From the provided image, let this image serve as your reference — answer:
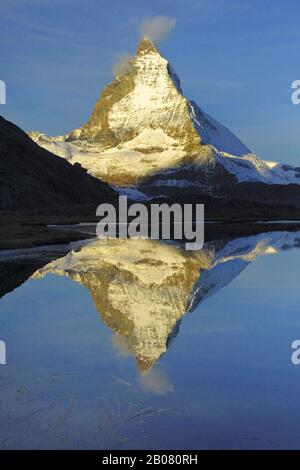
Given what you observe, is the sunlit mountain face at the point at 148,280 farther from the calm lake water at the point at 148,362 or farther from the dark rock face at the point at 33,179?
the dark rock face at the point at 33,179

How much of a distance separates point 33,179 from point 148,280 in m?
130

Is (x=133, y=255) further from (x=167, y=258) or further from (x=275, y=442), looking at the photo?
(x=275, y=442)

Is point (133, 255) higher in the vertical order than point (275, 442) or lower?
higher

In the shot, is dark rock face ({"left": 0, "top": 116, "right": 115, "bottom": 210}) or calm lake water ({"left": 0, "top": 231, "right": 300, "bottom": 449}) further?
dark rock face ({"left": 0, "top": 116, "right": 115, "bottom": 210})

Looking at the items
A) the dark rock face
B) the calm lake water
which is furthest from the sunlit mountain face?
the dark rock face

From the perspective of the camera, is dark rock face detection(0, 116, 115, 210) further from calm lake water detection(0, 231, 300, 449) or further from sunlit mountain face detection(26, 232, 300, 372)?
calm lake water detection(0, 231, 300, 449)

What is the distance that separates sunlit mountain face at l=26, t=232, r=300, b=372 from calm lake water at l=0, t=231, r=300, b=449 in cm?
13

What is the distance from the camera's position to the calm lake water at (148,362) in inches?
514

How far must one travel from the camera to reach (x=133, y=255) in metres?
56.5

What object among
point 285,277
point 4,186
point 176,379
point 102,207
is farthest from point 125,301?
point 102,207

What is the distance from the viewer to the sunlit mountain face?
22514mm

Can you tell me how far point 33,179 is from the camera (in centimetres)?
16400
